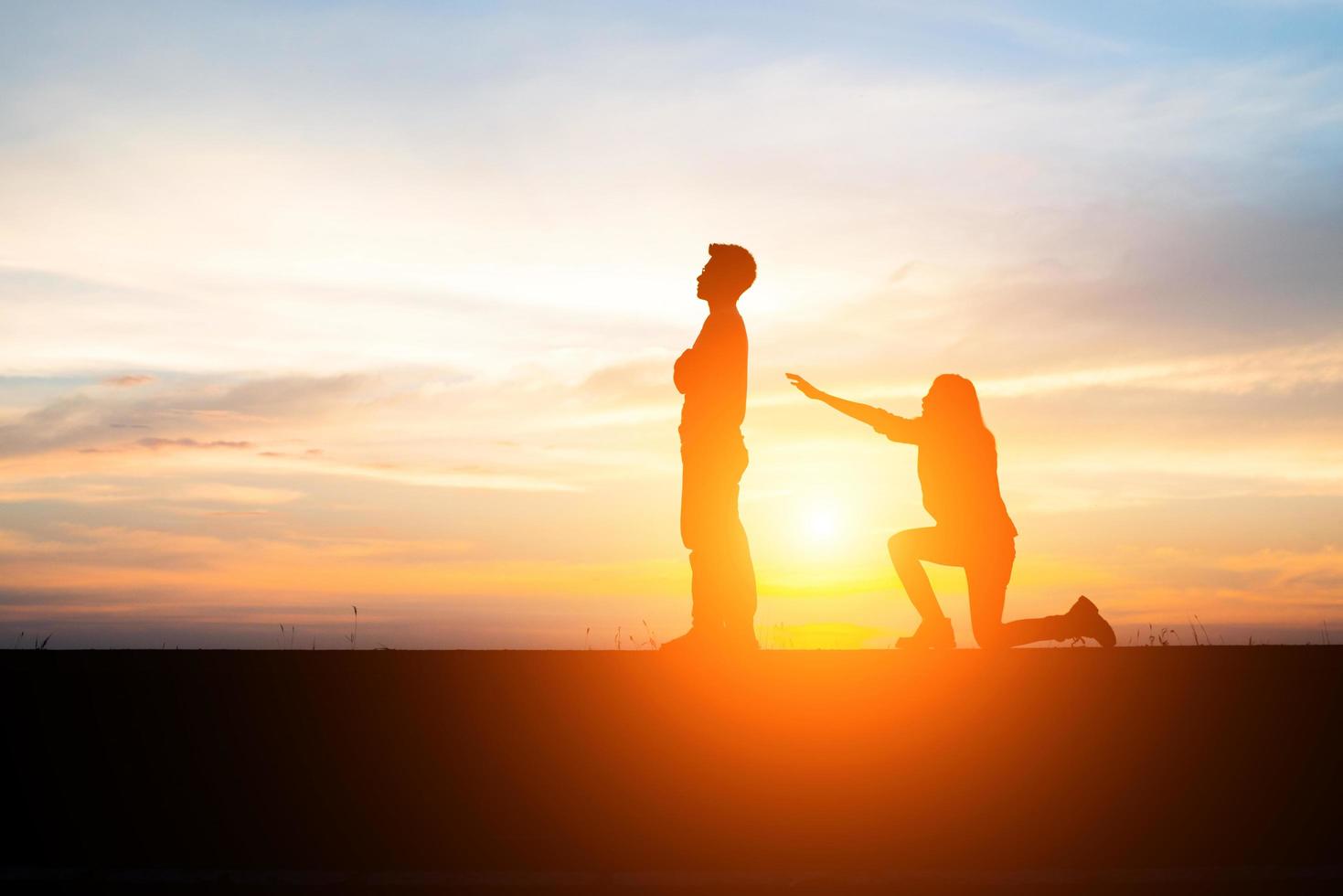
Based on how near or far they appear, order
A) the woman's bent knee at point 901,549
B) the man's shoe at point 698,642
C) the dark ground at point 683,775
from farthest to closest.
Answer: the woman's bent knee at point 901,549
the man's shoe at point 698,642
the dark ground at point 683,775

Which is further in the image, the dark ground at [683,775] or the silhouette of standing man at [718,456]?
the silhouette of standing man at [718,456]

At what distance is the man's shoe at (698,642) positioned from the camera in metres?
10.7

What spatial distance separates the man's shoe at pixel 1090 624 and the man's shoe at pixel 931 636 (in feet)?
3.29

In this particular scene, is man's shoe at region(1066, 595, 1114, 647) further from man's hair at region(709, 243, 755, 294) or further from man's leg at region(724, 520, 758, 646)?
man's hair at region(709, 243, 755, 294)

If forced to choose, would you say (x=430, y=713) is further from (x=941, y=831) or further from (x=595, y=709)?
(x=941, y=831)

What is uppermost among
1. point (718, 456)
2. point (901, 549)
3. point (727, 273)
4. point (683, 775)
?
point (727, 273)

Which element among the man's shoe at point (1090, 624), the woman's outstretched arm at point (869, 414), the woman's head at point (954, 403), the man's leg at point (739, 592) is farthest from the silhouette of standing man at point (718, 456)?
the man's shoe at point (1090, 624)

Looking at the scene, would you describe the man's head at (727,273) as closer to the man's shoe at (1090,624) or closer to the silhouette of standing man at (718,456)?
the silhouette of standing man at (718,456)

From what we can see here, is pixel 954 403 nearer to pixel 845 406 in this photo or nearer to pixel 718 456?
pixel 845 406

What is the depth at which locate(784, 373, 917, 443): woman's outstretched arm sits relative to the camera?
11.4 metres

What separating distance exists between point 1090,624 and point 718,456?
3383 millimetres

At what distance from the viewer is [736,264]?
11289 mm

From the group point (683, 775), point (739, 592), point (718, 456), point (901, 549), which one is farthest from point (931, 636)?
point (683, 775)

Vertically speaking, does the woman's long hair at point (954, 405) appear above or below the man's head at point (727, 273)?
below
